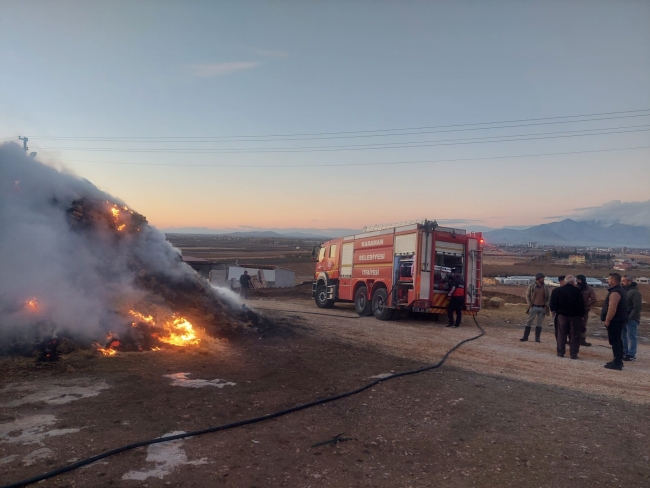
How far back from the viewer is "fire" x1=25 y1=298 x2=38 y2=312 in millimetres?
9375

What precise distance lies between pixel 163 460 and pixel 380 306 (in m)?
12.7

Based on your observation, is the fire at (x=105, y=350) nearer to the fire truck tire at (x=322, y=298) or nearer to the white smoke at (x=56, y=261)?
the white smoke at (x=56, y=261)

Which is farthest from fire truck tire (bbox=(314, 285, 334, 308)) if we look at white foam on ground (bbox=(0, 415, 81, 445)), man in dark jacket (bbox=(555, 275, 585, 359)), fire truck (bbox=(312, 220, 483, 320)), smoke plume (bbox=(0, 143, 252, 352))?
white foam on ground (bbox=(0, 415, 81, 445))

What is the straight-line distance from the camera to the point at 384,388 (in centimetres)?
767

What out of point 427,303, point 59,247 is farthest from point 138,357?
point 427,303

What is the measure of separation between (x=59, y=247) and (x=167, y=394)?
5.24 metres

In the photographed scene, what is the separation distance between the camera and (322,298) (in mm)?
21609

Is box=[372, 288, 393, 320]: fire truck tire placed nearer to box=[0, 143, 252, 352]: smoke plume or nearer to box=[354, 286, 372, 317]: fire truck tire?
box=[354, 286, 372, 317]: fire truck tire

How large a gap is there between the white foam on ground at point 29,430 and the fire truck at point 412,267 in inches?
455

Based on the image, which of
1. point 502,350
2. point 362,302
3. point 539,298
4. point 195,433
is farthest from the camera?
point 362,302

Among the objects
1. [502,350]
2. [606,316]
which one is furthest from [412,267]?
[606,316]

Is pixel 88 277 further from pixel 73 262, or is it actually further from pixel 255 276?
pixel 255 276

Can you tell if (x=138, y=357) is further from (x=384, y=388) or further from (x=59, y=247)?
(x=384, y=388)

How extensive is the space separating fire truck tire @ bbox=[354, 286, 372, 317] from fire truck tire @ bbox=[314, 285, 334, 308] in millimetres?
2447
